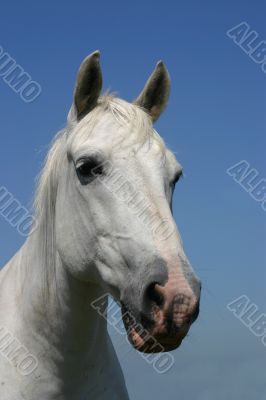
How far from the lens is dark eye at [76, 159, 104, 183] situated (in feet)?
13.4

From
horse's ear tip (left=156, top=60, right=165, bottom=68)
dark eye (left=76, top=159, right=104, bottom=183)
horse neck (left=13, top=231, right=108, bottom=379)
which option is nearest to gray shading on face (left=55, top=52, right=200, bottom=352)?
dark eye (left=76, top=159, right=104, bottom=183)

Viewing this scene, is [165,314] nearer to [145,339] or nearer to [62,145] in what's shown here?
[145,339]

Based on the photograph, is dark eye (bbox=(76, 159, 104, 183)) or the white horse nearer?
the white horse

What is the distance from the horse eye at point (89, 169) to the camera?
4.09 meters

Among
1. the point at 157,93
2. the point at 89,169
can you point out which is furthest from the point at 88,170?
the point at 157,93

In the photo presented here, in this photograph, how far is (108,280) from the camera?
3.98 metres

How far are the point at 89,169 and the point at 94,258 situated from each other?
1.91 ft

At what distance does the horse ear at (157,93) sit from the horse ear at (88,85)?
483 mm

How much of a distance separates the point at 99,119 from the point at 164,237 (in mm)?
1173

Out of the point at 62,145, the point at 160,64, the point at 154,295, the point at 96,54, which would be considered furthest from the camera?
the point at 160,64

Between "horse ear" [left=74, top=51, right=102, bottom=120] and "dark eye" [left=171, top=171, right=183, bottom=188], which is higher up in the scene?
"horse ear" [left=74, top=51, right=102, bottom=120]

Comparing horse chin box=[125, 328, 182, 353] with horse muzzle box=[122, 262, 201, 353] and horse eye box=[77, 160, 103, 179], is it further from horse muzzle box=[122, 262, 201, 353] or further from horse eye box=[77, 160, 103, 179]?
horse eye box=[77, 160, 103, 179]

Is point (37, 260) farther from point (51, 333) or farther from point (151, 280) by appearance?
point (151, 280)

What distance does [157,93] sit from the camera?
5027 mm
